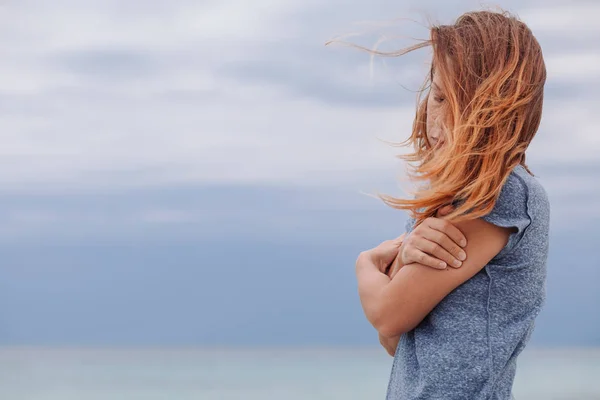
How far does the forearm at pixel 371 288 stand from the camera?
185 cm

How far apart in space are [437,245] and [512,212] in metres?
0.17

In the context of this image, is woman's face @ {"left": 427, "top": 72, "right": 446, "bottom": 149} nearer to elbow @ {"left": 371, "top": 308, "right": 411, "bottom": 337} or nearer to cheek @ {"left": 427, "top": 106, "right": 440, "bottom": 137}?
cheek @ {"left": 427, "top": 106, "right": 440, "bottom": 137}

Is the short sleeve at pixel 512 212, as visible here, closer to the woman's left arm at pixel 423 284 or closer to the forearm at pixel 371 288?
the woman's left arm at pixel 423 284

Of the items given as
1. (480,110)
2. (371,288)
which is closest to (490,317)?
(371,288)

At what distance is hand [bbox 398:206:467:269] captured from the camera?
1.71 meters

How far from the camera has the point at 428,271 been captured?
68.2 inches

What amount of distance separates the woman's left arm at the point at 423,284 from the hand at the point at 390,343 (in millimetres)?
91

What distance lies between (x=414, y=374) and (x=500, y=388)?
187 mm

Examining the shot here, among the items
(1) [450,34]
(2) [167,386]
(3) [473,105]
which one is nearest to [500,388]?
(3) [473,105]

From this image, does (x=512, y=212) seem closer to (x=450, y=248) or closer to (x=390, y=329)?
(x=450, y=248)

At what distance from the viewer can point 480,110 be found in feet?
5.55

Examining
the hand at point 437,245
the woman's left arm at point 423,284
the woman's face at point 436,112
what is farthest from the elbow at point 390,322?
the woman's face at point 436,112

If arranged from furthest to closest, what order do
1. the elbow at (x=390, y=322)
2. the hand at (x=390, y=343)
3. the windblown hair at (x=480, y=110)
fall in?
the hand at (x=390, y=343) < the elbow at (x=390, y=322) < the windblown hair at (x=480, y=110)

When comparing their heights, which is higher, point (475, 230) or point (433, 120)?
point (433, 120)
